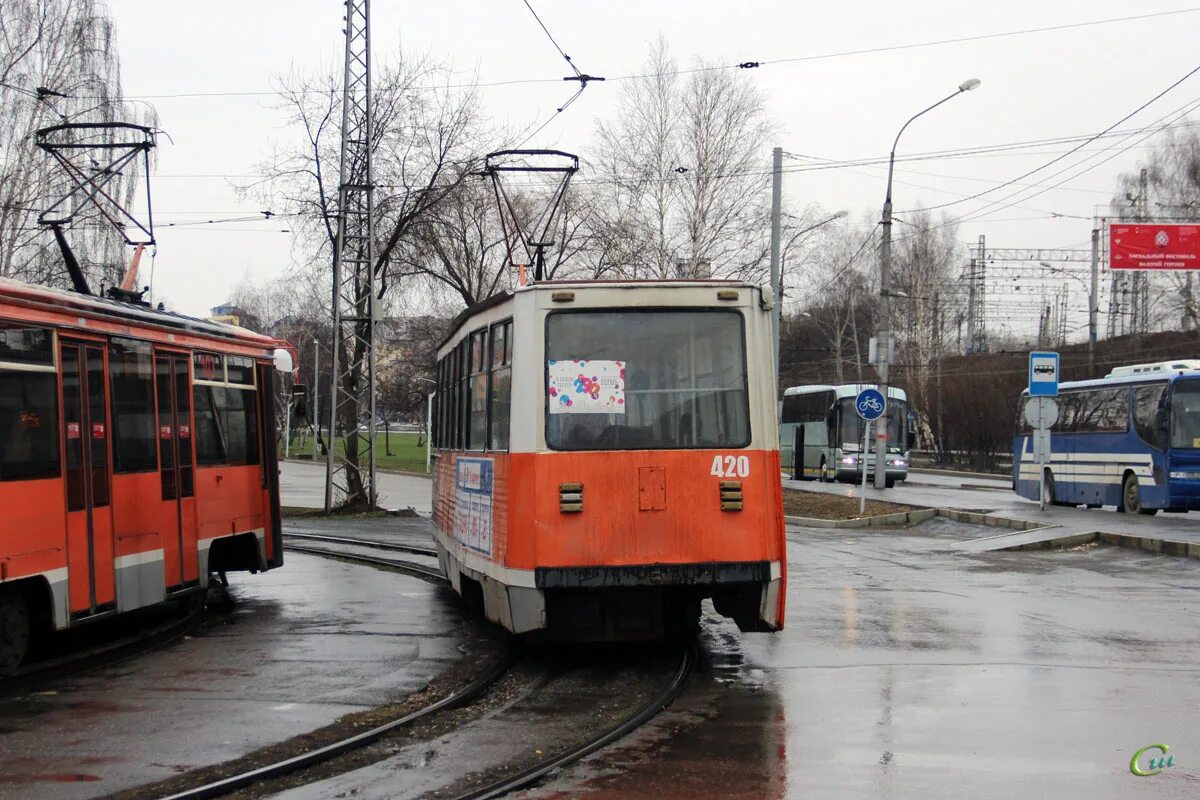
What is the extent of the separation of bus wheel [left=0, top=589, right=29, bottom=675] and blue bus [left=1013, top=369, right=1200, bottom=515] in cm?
2021

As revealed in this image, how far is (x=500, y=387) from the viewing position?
9750 millimetres

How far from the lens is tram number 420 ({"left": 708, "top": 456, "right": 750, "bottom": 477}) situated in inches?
359

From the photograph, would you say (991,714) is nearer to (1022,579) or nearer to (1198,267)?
(1022,579)

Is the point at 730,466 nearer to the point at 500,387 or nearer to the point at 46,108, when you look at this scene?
the point at 500,387

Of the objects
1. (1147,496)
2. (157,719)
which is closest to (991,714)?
(157,719)

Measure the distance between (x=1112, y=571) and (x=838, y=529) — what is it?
853 cm

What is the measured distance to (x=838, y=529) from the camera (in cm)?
2570

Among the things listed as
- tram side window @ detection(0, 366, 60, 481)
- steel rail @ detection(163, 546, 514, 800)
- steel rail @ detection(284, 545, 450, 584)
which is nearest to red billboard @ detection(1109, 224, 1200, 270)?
steel rail @ detection(284, 545, 450, 584)

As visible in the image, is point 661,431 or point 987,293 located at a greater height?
point 987,293

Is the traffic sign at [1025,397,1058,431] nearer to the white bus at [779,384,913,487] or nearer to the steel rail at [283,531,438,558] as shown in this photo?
the steel rail at [283,531,438,558]

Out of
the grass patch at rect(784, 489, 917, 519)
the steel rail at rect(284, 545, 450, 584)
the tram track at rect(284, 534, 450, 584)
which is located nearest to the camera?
the steel rail at rect(284, 545, 450, 584)

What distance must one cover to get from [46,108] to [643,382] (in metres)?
29.1

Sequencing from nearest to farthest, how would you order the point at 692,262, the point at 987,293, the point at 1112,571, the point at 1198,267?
the point at 1112,571, the point at 1198,267, the point at 692,262, the point at 987,293
